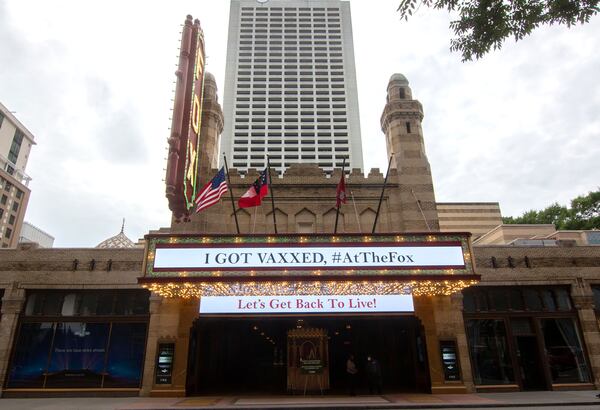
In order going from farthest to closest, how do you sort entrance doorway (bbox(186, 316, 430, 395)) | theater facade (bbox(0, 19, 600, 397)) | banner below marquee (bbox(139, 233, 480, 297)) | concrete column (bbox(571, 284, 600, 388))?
entrance doorway (bbox(186, 316, 430, 395)) < concrete column (bbox(571, 284, 600, 388)) < theater facade (bbox(0, 19, 600, 397)) < banner below marquee (bbox(139, 233, 480, 297))

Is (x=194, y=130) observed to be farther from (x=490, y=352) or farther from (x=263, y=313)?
(x=490, y=352)

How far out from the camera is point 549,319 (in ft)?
60.4

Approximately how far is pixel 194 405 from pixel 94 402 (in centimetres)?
428

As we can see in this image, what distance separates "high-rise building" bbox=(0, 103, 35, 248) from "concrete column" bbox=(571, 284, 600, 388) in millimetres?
106074

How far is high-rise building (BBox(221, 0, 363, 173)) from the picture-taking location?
399 ft

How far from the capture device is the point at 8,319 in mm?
17906

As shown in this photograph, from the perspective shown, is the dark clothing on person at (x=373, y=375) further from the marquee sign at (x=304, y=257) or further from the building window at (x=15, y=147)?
the building window at (x=15, y=147)

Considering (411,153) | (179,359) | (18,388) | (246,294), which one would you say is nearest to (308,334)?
(246,294)

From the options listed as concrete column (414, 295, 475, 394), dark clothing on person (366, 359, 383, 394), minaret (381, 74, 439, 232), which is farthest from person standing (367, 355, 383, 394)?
minaret (381, 74, 439, 232)

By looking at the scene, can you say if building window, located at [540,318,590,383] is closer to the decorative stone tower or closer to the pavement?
the pavement

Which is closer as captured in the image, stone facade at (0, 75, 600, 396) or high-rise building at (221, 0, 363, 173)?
stone facade at (0, 75, 600, 396)

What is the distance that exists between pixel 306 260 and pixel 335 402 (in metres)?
5.60

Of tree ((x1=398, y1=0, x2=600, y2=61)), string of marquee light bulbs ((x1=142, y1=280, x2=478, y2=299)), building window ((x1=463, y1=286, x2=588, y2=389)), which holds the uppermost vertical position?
tree ((x1=398, y1=0, x2=600, y2=61))

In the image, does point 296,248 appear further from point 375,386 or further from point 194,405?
point 375,386
